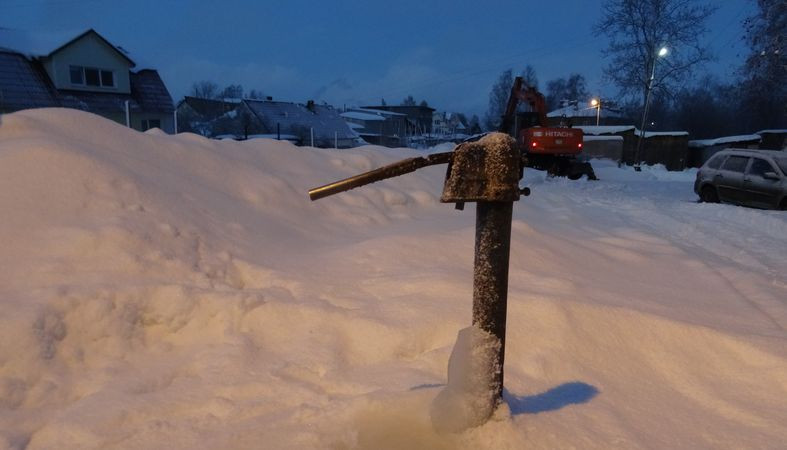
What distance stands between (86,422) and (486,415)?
5.81 ft

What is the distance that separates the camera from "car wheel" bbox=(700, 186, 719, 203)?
13715 mm

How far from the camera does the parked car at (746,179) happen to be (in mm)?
12062

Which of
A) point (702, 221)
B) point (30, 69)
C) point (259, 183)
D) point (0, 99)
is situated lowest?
point (702, 221)

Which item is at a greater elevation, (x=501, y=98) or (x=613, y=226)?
(x=501, y=98)

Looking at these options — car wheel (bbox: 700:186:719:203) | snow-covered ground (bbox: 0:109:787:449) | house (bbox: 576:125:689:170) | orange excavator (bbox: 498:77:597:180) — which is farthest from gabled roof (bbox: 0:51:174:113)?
car wheel (bbox: 700:186:719:203)

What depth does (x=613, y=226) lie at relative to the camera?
9.05 metres

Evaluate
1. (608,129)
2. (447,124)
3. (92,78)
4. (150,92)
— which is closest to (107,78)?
(92,78)

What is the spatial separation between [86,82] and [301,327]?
2893cm

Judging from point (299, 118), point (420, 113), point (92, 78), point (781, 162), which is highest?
point (420, 113)

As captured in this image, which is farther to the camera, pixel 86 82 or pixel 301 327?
pixel 86 82

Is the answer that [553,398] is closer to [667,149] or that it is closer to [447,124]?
[667,149]

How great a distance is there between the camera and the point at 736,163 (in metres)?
13.2

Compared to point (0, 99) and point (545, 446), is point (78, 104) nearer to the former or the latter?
point (0, 99)

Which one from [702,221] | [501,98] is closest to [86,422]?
[702,221]
